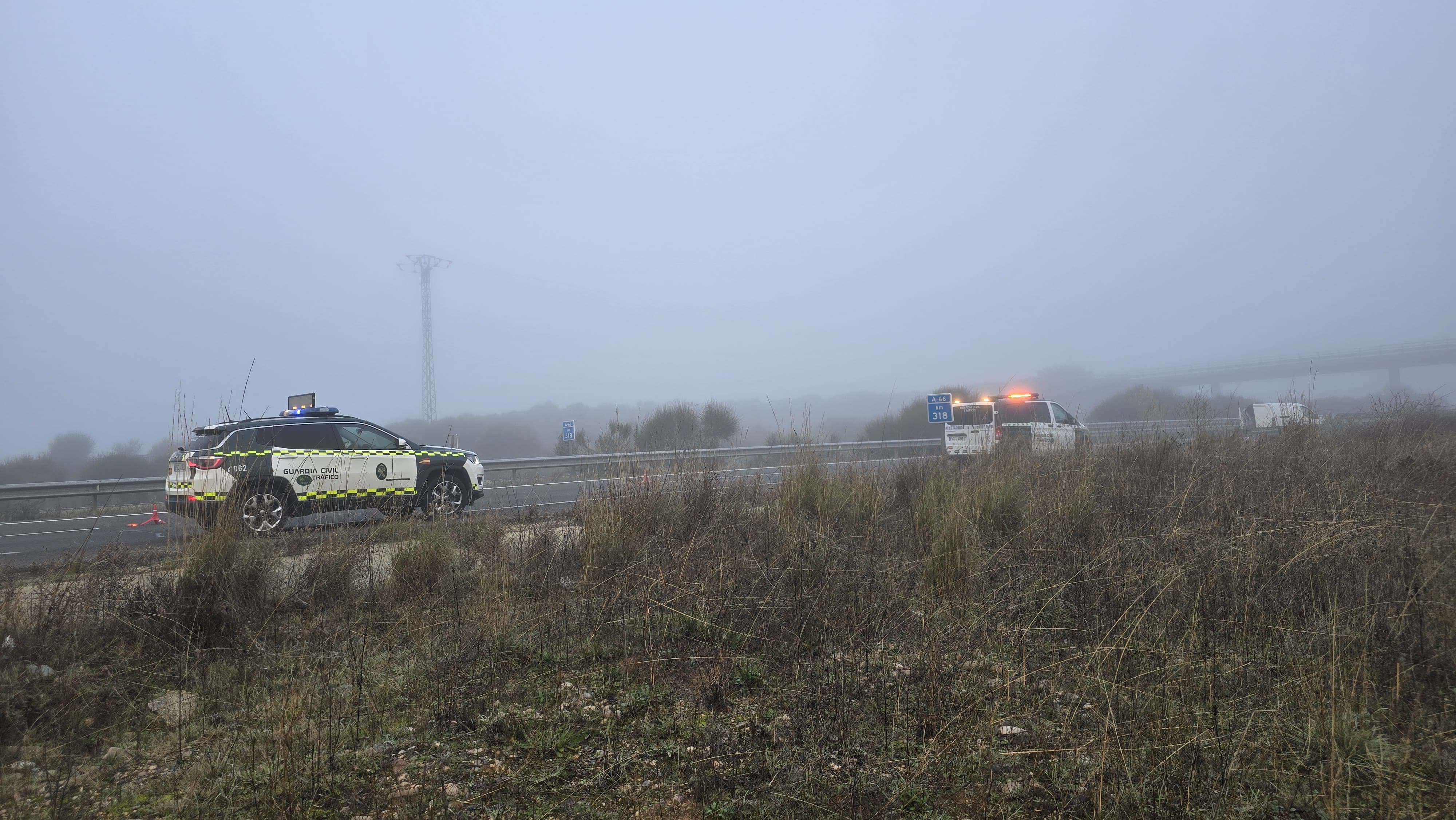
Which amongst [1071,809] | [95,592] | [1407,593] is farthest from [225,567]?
[1407,593]

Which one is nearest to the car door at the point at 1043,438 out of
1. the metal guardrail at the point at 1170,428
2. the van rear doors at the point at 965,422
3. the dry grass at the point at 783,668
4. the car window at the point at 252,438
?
the metal guardrail at the point at 1170,428

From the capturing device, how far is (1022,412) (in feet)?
46.9

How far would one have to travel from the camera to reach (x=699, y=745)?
2.81 m

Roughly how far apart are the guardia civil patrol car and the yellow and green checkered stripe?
0.02 m

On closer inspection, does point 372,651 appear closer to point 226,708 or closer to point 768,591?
point 226,708

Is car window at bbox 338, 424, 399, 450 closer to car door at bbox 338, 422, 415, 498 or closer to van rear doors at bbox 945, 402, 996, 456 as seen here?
car door at bbox 338, 422, 415, 498

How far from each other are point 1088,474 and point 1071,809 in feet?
15.9

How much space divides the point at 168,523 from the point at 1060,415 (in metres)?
14.9

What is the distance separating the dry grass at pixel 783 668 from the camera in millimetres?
2480

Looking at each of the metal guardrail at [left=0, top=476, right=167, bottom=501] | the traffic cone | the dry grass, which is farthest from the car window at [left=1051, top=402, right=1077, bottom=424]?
the metal guardrail at [left=0, top=476, right=167, bottom=501]

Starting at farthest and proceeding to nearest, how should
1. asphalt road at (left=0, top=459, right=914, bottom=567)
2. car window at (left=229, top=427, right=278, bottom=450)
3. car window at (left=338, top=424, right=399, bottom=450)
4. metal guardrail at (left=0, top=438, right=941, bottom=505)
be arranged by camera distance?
1. car window at (left=338, top=424, right=399, bottom=450)
2. car window at (left=229, top=427, right=278, bottom=450)
3. metal guardrail at (left=0, top=438, right=941, bottom=505)
4. asphalt road at (left=0, top=459, right=914, bottom=567)

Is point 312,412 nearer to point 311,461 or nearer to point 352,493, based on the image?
point 311,461

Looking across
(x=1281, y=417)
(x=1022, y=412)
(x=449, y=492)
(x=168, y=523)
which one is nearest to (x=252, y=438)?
(x=449, y=492)

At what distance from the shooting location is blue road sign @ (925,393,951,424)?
14289mm
